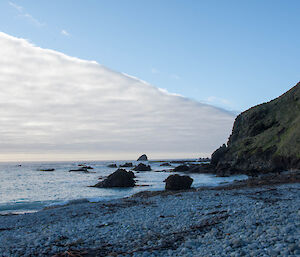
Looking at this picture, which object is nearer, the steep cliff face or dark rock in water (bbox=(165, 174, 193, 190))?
dark rock in water (bbox=(165, 174, 193, 190))

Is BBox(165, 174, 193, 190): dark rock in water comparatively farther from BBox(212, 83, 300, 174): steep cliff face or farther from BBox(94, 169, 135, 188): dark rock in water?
BBox(212, 83, 300, 174): steep cliff face

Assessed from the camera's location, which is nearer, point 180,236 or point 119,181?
point 180,236

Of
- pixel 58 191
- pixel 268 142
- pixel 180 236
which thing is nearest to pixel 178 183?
pixel 58 191

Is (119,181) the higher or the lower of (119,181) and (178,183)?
the lower

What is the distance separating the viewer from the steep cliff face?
146 feet

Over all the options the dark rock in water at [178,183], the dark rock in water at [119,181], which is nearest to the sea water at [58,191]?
the dark rock in water at [119,181]

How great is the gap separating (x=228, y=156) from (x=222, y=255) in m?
59.0

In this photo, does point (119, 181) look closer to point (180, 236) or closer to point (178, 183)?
point (178, 183)

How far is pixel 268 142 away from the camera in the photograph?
168 ft

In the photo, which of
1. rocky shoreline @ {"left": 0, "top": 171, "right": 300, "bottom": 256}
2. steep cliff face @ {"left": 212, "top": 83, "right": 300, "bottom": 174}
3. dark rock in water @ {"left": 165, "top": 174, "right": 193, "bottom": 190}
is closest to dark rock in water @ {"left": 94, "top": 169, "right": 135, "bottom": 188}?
dark rock in water @ {"left": 165, "top": 174, "right": 193, "bottom": 190}

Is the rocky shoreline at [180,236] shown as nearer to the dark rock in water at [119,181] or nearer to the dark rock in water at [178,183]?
the dark rock in water at [178,183]

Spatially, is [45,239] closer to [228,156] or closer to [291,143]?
[291,143]

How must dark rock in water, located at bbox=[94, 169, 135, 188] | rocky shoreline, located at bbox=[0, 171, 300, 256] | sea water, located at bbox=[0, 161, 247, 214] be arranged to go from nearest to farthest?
rocky shoreline, located at bbox=[0, 171, 300, 256] → sea water, located at bbox=[0, 161, 247, 214] → dark rock in water, located at bbox=[94, 169, 135, 188]

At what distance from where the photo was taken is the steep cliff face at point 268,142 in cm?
4453
